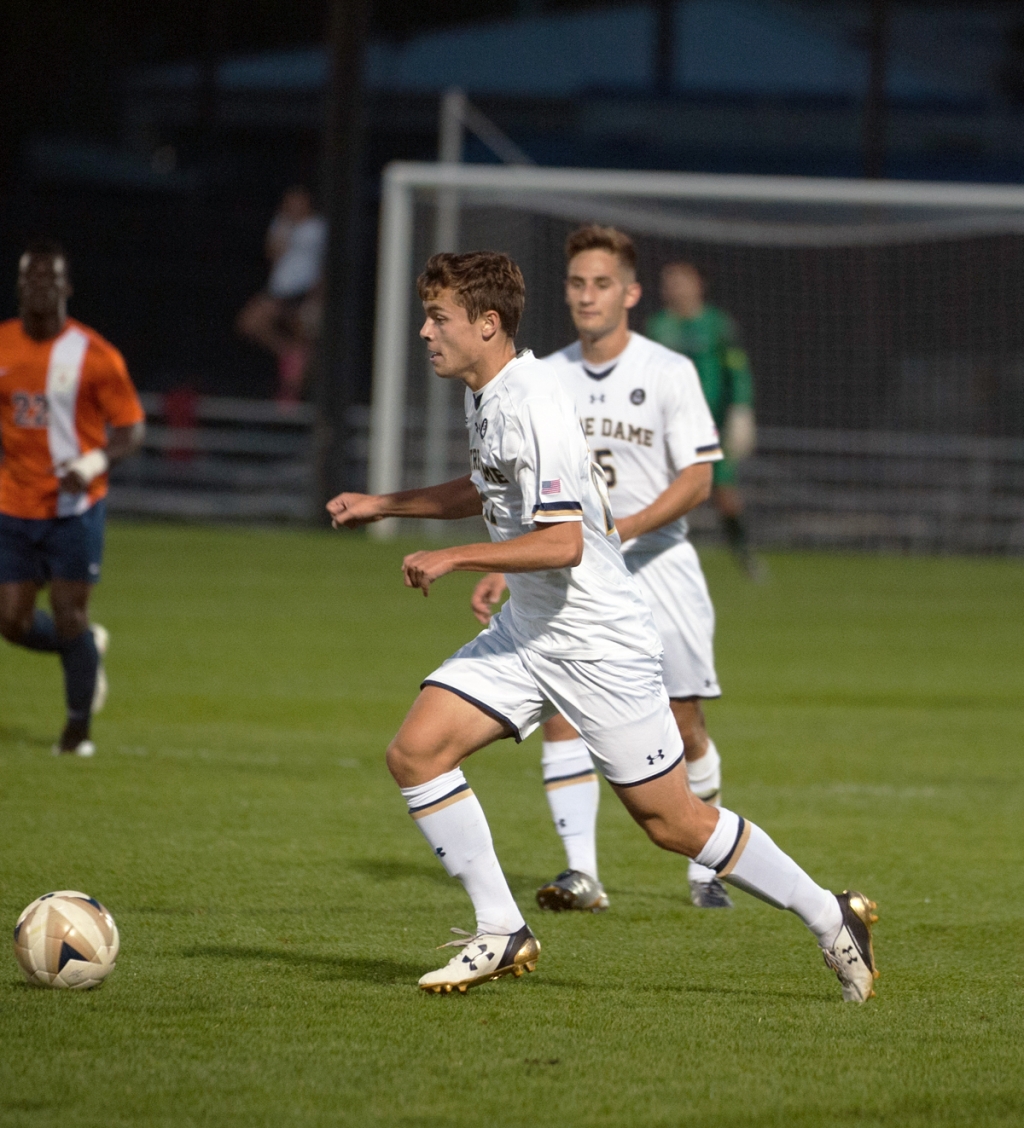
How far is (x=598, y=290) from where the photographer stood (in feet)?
21.0

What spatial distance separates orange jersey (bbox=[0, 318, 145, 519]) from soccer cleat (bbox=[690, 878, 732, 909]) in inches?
142

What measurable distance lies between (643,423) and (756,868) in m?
2.03

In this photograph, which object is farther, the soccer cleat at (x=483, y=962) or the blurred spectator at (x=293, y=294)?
the blurred spectator at (x=293, y=294)

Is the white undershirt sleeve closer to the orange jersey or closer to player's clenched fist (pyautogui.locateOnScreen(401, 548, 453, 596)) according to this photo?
player's clenched fist (pyautogui.locateOnScreen(401, 548, 453, 596))

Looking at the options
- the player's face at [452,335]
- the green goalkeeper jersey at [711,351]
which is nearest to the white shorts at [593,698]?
the player's face at [452,335]

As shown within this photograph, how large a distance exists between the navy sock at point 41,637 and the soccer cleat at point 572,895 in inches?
130

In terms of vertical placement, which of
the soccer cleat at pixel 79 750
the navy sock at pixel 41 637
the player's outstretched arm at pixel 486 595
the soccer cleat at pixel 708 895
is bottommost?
the soccer cleat at pixel 79 750

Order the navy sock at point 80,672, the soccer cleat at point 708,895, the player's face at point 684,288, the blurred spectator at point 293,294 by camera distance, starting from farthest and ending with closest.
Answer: the blurred spectator at point 293,294, the player's face at point 684,288, the navy sock at point 80,672, the soccer cleat at point 708,895

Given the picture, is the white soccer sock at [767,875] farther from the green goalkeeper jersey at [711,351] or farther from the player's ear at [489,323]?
the green goalkeeper jersey at [711,351]

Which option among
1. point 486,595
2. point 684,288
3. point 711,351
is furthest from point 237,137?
point 486,595

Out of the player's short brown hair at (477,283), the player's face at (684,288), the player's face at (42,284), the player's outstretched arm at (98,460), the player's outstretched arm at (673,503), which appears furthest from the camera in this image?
the player's face at (684,288)

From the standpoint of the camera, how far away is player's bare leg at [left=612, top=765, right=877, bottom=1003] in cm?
496

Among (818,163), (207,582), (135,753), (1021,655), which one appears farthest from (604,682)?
(818,163)

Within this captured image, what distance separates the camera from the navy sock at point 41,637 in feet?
28.1
